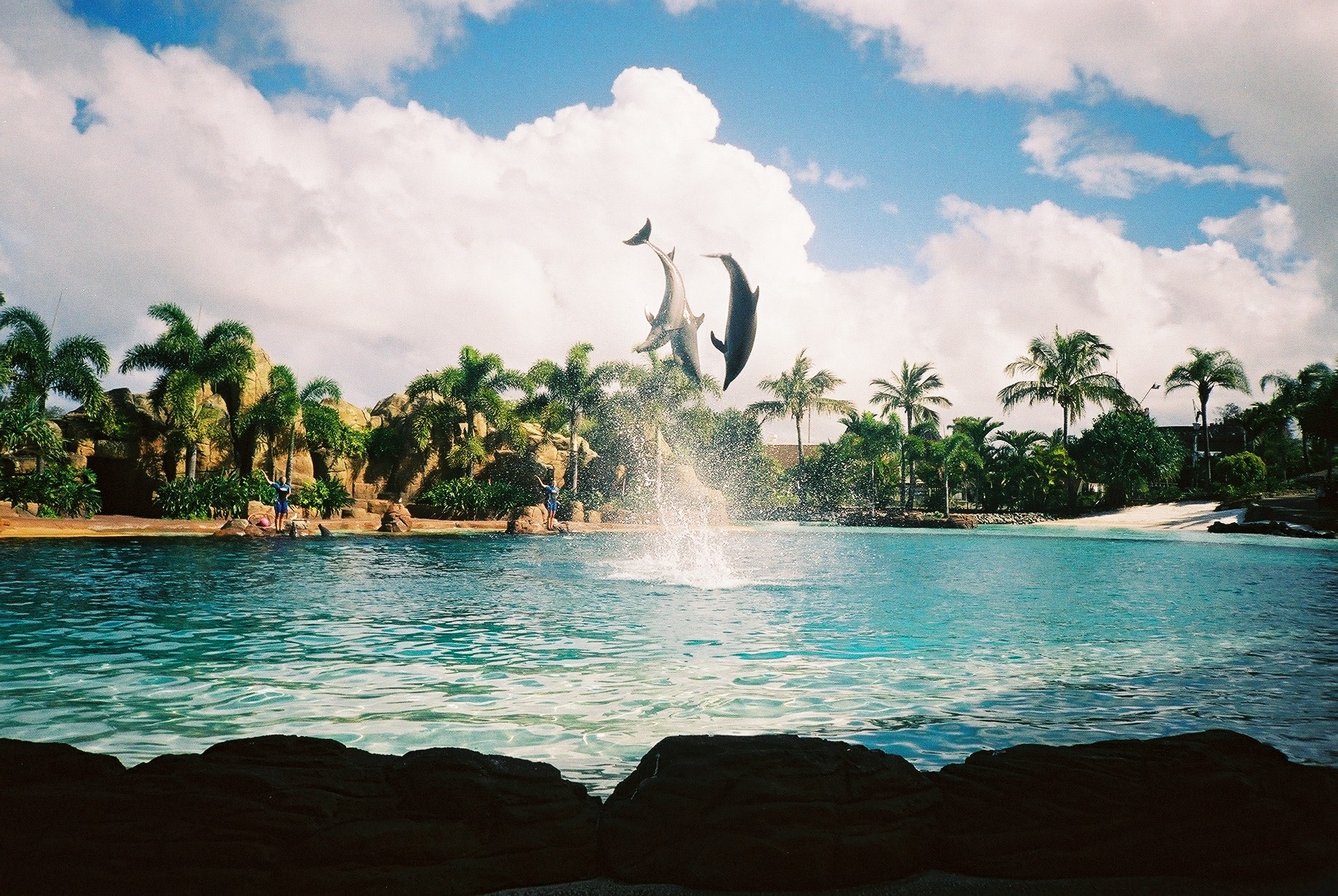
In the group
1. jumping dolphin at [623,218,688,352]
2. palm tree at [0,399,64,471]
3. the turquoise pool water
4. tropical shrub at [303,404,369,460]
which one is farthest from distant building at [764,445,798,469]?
jumping dolphin at [623,218,688,352]

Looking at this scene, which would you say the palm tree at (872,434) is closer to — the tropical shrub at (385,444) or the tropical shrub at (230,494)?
the tropical shrub at (385,444)

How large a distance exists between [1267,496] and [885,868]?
1588 inches

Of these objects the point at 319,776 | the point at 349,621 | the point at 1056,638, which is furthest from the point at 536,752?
the point at 1056,638

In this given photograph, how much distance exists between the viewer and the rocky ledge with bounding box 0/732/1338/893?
1963 mm

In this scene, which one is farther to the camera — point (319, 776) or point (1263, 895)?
point (319, 776)

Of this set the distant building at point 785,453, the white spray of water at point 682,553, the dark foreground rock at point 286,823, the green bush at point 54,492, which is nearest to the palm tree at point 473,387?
the white spray of water at point 682,553

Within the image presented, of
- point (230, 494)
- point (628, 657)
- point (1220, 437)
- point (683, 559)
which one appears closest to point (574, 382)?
point (230, 494)

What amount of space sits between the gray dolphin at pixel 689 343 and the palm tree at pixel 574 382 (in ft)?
64.3

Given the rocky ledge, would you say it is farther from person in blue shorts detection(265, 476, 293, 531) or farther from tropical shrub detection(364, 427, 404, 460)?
tropical shrub detection(364, 427, 404, 460)

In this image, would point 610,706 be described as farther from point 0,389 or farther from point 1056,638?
point 0,389

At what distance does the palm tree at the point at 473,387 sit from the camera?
30.4 meters

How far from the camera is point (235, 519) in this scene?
1994 centimetres

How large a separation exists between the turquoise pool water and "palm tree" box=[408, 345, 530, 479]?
16834 millimetres

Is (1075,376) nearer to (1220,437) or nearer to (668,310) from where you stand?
(1220,437)
